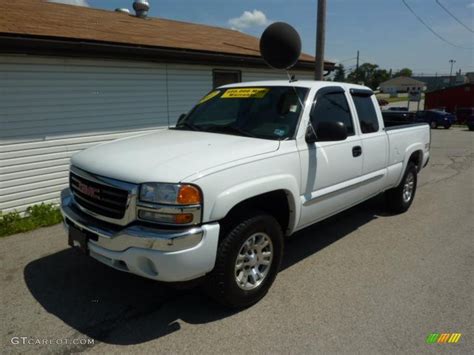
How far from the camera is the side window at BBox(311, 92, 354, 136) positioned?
3.88 m

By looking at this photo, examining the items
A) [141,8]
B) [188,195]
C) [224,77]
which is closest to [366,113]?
[188,195]

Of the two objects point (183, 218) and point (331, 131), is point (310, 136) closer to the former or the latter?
point (331, 131)

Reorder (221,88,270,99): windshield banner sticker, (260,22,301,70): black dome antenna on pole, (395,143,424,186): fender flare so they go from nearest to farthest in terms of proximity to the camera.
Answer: (221,88,270,99): windshield banner sticker, (260,22,301,70): black dome antenna on pole, (395,143,424,186): fender flare

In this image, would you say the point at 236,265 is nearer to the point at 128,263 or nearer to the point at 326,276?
the point at 128,263

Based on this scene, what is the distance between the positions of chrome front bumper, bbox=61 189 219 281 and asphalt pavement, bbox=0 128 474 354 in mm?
557

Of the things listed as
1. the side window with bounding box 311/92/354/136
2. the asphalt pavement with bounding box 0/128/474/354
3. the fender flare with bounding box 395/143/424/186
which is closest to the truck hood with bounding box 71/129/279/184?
the side window with bounding box 311/92/354/136

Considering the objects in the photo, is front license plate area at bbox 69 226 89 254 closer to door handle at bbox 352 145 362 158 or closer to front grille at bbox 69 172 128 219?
front grille at bbox 69 172 128 219

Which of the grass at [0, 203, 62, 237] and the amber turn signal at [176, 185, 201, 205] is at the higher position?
the amber turn signal at [176, 185, 201, 205]

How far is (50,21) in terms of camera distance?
6809mm

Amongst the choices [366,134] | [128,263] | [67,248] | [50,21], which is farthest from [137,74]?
[128,263]

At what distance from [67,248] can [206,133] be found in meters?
2.29

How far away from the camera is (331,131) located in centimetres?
352

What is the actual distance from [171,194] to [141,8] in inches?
409

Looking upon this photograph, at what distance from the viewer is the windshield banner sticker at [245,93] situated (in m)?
4.02
